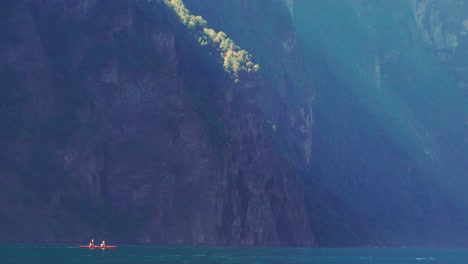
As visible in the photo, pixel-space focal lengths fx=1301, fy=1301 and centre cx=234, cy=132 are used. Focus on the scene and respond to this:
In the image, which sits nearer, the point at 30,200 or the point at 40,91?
the point at 30,200

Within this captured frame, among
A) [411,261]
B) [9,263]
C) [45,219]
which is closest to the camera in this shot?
[9,263]

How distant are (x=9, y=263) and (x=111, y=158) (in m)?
79.9

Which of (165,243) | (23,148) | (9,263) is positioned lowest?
(9,263)

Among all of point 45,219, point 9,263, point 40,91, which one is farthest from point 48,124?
point 9,263

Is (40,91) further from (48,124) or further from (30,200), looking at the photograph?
(30,200)

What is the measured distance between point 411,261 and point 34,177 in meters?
57.4

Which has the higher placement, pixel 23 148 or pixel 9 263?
pixel 23 148

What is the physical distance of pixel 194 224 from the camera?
19900cm

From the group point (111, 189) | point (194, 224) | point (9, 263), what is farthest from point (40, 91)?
point (9, 263)

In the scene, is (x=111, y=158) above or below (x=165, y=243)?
above

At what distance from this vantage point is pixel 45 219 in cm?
18575

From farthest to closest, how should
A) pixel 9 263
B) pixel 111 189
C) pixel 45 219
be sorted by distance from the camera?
pixel 111 189, pixel 45 219, pixel 9 263

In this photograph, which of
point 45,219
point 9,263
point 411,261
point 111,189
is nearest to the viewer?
point 9,263

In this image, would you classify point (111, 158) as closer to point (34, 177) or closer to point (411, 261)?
point (34, 177)
